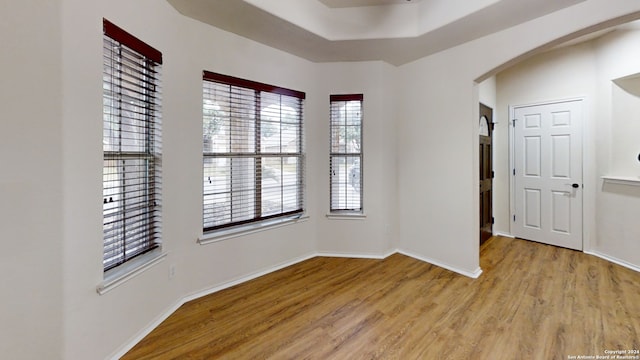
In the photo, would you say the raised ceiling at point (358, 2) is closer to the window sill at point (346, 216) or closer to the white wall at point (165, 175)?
the white wall at point (165, 175)

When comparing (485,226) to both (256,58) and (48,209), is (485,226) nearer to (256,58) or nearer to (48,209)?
(256,58)

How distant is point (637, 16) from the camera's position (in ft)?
6.32

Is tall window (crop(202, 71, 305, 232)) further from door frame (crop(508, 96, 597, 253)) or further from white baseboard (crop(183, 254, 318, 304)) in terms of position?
door frame (crop(508, 96, 597, 253))

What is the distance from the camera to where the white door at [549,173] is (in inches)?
143

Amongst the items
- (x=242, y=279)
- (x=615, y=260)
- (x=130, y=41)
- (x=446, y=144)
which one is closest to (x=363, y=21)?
A: (x=446, y=144)

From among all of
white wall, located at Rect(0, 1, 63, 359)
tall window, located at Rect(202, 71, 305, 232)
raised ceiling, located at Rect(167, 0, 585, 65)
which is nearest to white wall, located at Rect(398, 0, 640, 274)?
raised ceiling, located at Rect(167, 0, 585, 65)

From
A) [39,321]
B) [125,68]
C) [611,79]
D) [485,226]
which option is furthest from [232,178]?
[611,79]

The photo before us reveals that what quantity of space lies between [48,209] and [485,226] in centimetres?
498

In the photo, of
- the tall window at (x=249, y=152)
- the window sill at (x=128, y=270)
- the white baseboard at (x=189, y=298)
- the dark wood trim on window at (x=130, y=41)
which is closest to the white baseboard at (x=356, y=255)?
the white baseboard at (x=189, y=298)

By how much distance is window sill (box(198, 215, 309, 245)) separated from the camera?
8.24 feet

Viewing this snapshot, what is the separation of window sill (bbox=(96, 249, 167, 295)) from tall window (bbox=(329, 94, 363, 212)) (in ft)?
6.86

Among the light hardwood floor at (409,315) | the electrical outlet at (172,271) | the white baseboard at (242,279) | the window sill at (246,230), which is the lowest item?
the light hardwood floor at (409,315)

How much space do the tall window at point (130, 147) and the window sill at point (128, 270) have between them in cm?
4

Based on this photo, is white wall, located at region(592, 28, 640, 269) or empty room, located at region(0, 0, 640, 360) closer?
empty room, located at region(0, 0, 640, 360)
